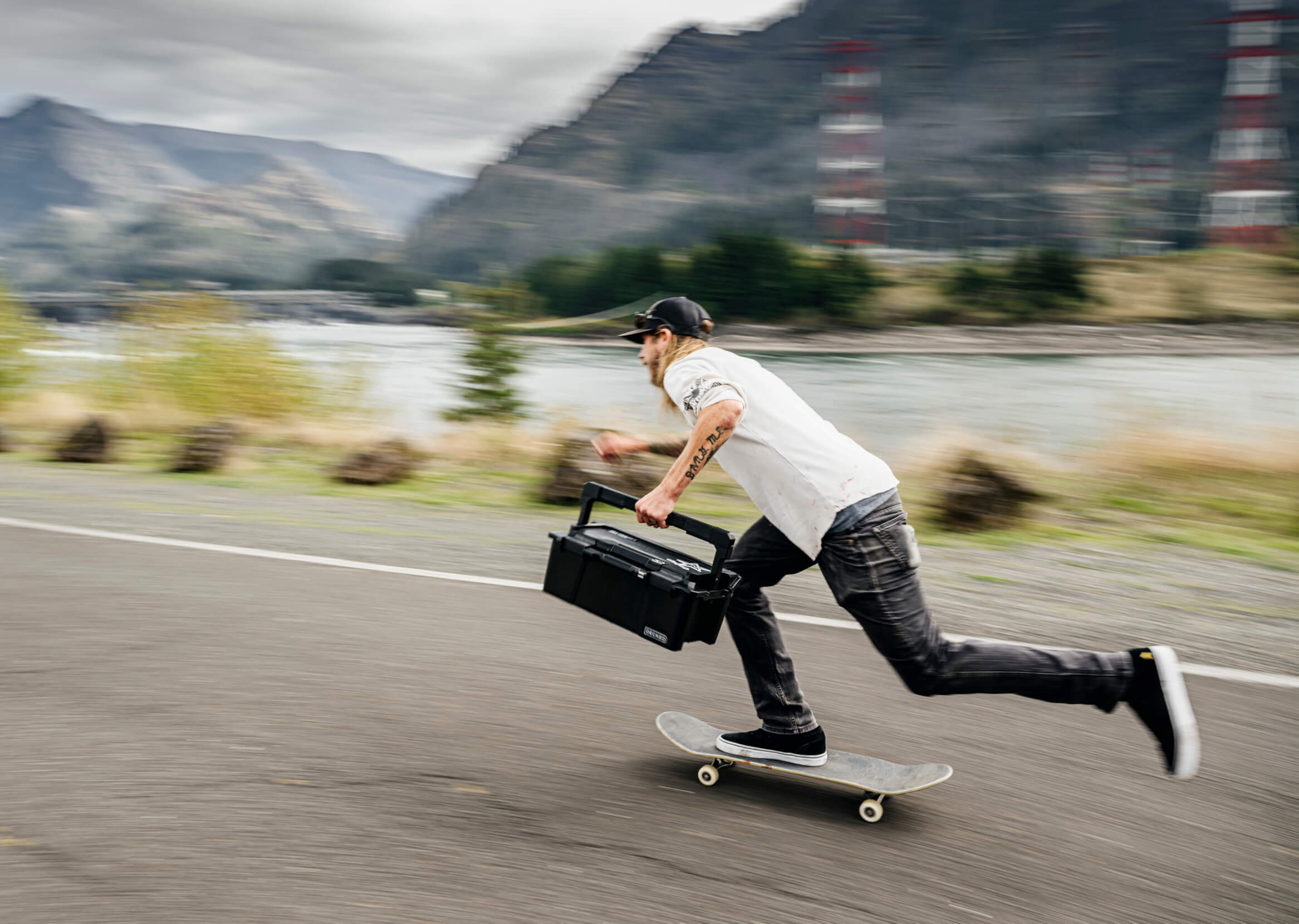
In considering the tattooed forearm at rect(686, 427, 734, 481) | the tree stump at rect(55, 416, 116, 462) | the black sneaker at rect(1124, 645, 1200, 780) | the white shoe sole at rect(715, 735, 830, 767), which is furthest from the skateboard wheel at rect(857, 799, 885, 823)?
the tree stump at rect(55, 416, 116, 462)

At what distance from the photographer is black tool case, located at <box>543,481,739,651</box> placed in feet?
10.2

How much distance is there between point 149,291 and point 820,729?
19217mm

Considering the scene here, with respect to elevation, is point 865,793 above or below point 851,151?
below

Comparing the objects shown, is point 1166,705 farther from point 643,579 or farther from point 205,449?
point 205,449

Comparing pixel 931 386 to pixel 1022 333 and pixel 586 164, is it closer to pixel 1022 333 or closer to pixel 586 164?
pixel 1022 333

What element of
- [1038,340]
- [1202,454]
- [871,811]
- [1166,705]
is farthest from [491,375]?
[1038,340]

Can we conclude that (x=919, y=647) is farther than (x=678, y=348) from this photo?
No

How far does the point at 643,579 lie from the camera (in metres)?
3.21

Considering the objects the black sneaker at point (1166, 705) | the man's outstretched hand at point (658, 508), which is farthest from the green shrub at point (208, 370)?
the black sneaker at point (1166, 705)

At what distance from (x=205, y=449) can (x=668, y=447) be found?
8862mm

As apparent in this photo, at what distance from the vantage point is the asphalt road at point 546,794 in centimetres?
270

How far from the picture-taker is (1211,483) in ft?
31.7

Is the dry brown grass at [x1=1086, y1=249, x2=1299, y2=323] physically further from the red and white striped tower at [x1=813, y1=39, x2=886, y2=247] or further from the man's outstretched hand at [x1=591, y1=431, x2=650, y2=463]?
the man's outstretched hand at [x1=591, y1=431, x2=650, y2=463]

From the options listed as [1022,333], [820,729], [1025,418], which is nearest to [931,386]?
[1025,418]
